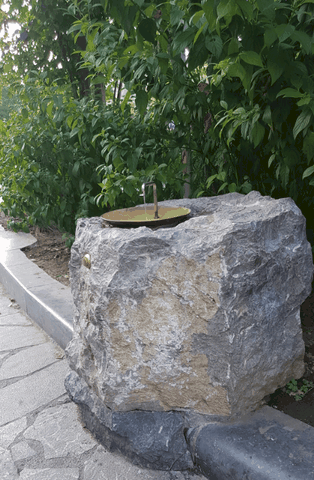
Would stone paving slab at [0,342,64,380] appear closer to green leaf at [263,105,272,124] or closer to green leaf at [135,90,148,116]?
green leaf at [135,90,148,116]

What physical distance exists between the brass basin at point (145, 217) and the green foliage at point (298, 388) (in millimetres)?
956

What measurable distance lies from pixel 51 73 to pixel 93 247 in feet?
10.9

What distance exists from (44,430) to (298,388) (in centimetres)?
129

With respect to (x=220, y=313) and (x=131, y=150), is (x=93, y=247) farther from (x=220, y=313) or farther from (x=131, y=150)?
(x=131, y=150)

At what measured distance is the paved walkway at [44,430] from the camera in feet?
5.67

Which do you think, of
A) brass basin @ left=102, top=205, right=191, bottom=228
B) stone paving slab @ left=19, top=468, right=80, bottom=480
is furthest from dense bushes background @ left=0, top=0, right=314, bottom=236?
stone paving slab @ left=19, top=468, right=80, bottom=480

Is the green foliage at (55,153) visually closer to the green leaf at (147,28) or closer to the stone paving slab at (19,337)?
the stone paving slab at (19,337)

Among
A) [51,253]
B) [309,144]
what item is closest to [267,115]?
[309,144]

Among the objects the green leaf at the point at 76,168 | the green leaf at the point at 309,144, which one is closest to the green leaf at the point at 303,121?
the green leaf at the point at 309,144

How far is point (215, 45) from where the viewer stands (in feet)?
5.33

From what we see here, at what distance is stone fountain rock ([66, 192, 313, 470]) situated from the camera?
1534mm

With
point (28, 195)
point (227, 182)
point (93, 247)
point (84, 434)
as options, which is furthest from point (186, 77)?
point (28, 195)

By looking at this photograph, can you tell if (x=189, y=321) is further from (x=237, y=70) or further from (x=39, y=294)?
(x=39, y=294)

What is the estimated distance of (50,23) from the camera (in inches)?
153
